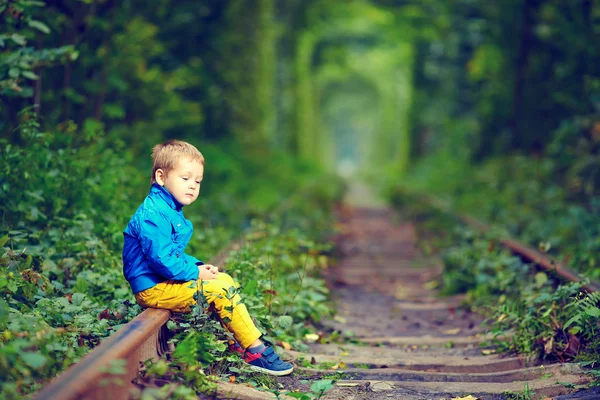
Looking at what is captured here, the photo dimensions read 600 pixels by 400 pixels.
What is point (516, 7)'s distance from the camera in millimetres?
16688

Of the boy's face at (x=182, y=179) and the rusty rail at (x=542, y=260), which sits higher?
the boy's face at (x=182, y=179)

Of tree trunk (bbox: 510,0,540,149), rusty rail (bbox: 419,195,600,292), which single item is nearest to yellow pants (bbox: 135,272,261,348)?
rusty rail (bbox: 419,195,600,292)

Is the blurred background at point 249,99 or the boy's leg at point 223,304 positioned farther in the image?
the blurred background at point 249,99

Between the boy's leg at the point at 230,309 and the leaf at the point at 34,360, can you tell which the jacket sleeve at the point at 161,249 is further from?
the leaf at the point at 34,360

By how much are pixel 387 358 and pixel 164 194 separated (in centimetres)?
208

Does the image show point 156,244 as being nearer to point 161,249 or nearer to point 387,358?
point 161,249

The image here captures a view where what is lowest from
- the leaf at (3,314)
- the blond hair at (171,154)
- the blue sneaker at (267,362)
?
the blue sneaker at (267,362)

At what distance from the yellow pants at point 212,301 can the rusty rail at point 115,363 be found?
2.8 inches

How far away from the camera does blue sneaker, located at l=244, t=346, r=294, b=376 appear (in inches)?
165

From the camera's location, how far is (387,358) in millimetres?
5047

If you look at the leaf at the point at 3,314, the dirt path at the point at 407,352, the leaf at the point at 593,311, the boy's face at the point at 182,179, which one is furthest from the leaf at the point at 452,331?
the leaf at the point at 3,314

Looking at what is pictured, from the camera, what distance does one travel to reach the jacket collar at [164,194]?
410 centimetres

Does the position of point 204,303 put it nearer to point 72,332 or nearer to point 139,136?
point 72,332

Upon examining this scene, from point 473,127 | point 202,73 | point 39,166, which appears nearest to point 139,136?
point 39,166
